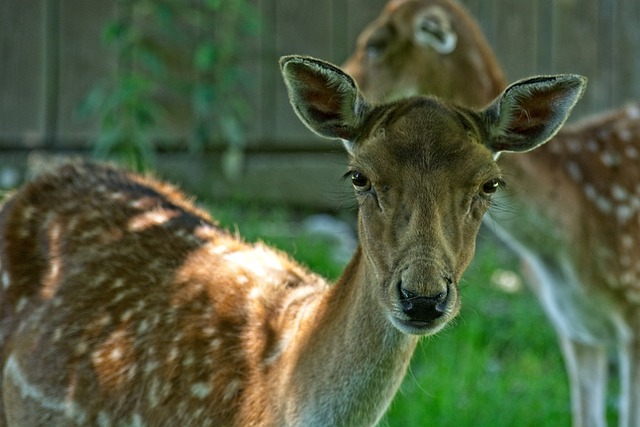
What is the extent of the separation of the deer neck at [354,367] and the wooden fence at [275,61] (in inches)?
173

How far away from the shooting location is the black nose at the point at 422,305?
10.6 ft

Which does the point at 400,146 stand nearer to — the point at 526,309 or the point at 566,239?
the point at 566,239

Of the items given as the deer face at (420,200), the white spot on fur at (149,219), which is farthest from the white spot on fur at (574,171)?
the deer face at (420,200)

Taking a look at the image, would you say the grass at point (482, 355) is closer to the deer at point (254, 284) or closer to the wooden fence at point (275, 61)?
the wooden fence at point (275, 61)

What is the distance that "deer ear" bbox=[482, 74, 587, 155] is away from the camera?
3.79 meters

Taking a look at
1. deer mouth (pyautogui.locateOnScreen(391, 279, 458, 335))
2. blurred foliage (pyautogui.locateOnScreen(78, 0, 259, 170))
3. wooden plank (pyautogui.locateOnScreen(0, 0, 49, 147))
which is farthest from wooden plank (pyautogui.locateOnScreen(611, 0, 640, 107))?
deer mouth (pyautogui.locateOnScreen(391, 279, 458, 335))

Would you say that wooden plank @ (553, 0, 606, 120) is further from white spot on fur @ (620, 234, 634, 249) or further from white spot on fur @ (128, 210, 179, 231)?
white spot on fur @ (128, 210, 179, 231)

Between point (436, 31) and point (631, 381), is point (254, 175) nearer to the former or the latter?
point (436, 31)

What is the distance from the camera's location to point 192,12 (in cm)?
806

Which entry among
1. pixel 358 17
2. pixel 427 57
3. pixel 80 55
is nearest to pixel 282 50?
pixel 358 17

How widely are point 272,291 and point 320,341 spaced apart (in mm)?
518

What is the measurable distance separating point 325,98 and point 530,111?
68 centimetres

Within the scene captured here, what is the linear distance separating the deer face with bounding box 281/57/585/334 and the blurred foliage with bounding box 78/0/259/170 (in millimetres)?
3839

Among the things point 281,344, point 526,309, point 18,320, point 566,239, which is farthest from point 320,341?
point 526,309
